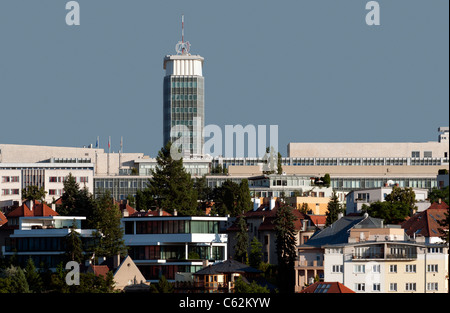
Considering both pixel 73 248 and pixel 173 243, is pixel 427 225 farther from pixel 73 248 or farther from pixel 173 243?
pixel 73 248

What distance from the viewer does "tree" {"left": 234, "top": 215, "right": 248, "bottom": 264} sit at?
135 metres

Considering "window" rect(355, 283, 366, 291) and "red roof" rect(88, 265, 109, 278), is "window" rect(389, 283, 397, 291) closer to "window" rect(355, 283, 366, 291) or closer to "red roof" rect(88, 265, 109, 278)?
"window" rect(355, 283, 366, 291)

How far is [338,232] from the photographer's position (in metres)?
124

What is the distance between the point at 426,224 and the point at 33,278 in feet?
131

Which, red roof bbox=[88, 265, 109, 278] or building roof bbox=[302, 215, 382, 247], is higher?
building roof bbox=[302, 215, 382, 247]

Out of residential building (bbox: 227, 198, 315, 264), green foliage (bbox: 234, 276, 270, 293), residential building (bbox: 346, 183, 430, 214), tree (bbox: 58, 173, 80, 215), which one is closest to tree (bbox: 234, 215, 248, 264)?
residential building (bbox: 227, 198, 315, 264)

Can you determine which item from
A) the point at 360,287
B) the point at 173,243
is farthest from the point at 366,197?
the point at 360,287

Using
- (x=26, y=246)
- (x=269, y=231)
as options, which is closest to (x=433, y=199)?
(x=269, y=231)

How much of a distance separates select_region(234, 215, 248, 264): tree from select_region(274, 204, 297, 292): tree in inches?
188

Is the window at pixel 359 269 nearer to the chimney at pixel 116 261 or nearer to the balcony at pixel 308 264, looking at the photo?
the balcony at pixel 308 264

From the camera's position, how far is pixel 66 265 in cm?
12275
